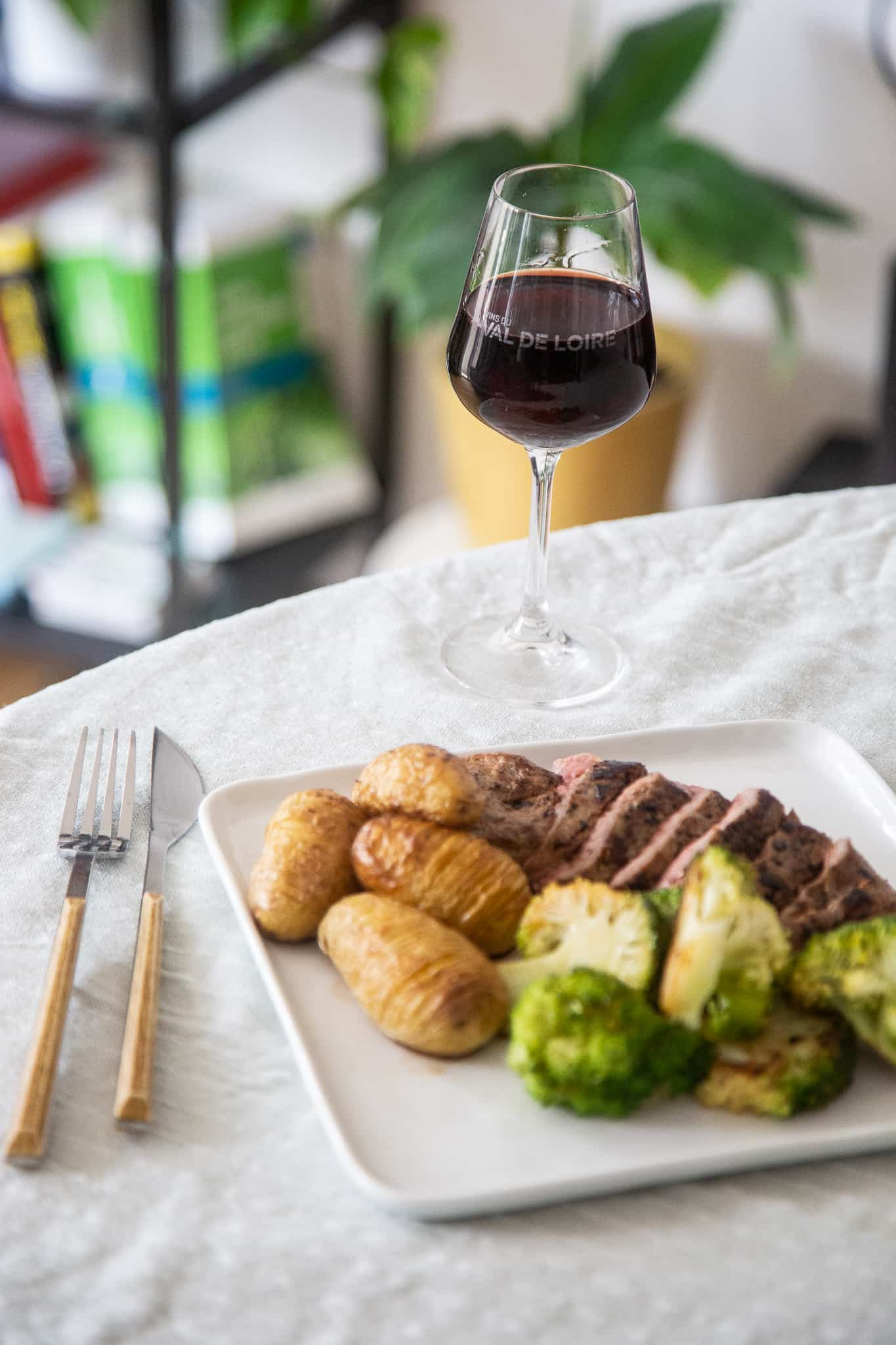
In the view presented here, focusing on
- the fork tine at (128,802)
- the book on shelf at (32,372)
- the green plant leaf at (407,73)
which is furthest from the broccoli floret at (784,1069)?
the green plant leaf at (407,73)

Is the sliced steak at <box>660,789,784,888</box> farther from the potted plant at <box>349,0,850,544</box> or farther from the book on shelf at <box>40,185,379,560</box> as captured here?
the book on shelf at <box>40,185,379,560</box>

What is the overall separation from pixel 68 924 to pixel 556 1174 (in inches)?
11.3

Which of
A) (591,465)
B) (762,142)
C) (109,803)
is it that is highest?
(109,803)

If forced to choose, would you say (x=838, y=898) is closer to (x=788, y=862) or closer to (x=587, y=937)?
(x=788, y=862)

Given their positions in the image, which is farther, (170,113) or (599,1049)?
(170,113)

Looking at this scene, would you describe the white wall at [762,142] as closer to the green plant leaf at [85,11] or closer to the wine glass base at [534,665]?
the green plant leaf at [85,11]

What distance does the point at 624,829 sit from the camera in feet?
2.53

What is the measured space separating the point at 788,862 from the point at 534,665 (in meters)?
0.36

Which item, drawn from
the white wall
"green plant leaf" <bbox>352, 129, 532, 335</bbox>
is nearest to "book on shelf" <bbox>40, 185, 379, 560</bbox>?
"green plant leaf" <bbox>352, 129, 532, 335</bbox>

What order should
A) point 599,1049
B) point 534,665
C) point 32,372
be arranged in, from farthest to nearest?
point 32,372 < point 534,665 < point 599,1049

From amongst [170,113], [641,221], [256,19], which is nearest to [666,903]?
[641,221]

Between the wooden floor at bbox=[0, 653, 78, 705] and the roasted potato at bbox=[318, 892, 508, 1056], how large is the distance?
196 cm

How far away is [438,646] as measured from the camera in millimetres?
1103

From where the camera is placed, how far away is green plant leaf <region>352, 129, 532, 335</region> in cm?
203
